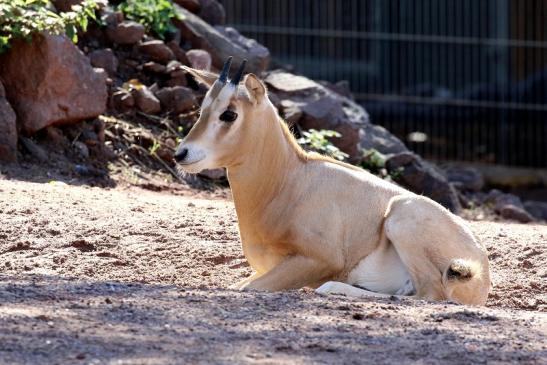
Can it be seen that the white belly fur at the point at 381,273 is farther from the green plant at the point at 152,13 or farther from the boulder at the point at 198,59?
the green plant at the point at 152,13

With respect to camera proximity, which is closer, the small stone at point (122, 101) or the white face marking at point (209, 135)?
the white face marking at point (209, 135)

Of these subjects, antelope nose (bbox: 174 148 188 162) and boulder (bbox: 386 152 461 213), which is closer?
antelope nose (bbox: 174 148 188 162)

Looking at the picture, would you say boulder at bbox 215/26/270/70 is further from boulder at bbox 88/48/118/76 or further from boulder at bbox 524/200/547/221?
boulder at bbox 524/200/547/221

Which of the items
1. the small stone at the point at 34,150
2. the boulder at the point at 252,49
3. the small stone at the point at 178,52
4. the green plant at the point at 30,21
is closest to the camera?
the green plant at the point at 30,21

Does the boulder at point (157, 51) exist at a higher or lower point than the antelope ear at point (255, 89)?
lower

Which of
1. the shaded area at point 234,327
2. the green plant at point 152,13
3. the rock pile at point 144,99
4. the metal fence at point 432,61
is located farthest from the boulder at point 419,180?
the shaded area at point 234,327

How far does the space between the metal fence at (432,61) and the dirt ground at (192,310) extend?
9.33 metres

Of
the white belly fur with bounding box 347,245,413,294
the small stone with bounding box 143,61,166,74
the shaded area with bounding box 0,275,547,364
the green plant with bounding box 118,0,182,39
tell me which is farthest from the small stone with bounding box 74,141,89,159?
the shaded area with bounding box 0,275,547,364

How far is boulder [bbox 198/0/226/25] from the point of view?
13.7m

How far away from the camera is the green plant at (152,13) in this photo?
40.8 ft

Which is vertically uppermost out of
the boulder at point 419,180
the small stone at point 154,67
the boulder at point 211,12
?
the boulder at point 211,12

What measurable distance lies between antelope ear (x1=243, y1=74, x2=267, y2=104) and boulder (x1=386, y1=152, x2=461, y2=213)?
5331 mm

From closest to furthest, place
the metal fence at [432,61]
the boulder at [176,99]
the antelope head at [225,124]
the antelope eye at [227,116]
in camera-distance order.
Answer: the antelope head at [225,124] → the antelope eye at [227,116] → the boulder at [176,99] → the metal fence at [432,61]

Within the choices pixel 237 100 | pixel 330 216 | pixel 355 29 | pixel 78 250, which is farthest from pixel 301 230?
pixel 355 29
